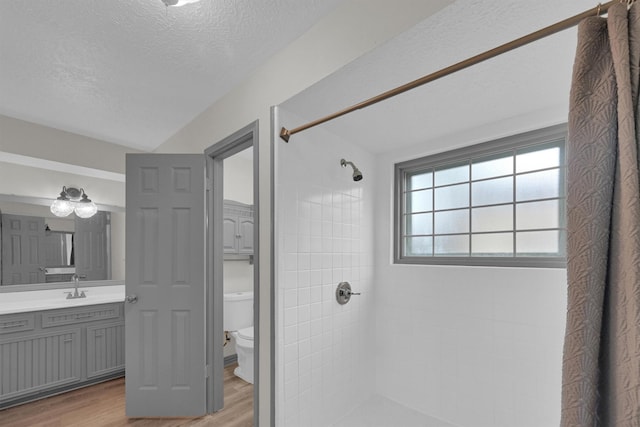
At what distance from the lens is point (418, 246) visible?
2.45 meters

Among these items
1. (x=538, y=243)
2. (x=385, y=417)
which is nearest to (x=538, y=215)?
(x=538, y=243)

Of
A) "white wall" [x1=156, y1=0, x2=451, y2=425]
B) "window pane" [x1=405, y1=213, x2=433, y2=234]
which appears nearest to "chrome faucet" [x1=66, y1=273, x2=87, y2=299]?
"white wall" [x1=156, y1=0, x2=451, y2=425]

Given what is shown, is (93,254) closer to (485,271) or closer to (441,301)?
(441,301)

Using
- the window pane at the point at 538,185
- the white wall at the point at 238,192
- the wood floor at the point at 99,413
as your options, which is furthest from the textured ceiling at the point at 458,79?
the wood floor at the point at 99,413

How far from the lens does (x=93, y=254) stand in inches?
127

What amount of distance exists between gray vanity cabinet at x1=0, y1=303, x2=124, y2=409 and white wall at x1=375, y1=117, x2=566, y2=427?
2.47m

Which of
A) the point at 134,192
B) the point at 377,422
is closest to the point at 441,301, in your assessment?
the point at 377,422

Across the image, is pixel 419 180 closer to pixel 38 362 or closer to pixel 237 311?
pixel 237 311

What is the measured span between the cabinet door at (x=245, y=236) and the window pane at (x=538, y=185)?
2.50 meters

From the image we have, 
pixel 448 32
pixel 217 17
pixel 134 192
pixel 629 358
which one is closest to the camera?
pixel 629 358

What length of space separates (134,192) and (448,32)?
7.42 feet

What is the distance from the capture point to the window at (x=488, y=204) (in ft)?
6.09

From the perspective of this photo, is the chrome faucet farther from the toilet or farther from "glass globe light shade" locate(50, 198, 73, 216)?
the toilet

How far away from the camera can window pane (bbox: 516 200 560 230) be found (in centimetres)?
184
